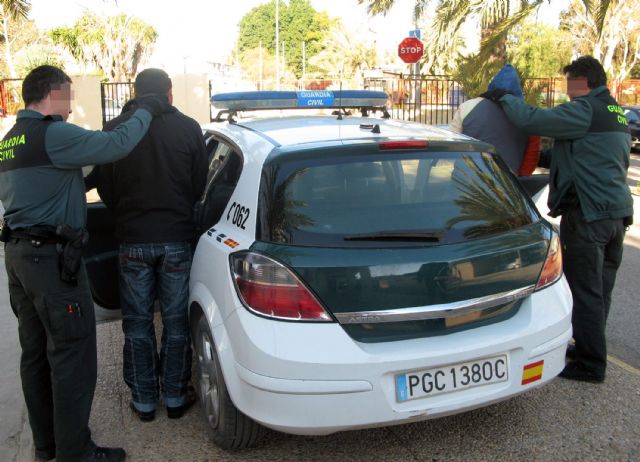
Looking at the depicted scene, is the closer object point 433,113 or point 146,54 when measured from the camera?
point 433,113

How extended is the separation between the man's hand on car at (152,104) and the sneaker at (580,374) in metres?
2.79

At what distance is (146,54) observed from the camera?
60906 mm

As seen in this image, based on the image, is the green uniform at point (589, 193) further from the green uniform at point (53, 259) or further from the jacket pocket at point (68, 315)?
the jacket pocket at point (68, 315)

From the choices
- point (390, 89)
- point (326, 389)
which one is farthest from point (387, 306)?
point (390, 89)

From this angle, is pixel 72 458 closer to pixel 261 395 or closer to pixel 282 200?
pixel 261 395

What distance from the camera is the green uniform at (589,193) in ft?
12.2

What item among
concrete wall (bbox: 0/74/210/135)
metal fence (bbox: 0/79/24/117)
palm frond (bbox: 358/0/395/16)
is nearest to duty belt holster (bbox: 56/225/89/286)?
concrete wall (bbox: 0/74/210/135)

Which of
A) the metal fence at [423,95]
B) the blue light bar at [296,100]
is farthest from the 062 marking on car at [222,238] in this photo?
the metal fence at [423,95]

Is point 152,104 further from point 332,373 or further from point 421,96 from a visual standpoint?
point 421,96

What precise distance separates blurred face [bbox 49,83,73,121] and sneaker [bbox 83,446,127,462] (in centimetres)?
161

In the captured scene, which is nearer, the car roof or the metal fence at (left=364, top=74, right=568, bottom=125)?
the car roof

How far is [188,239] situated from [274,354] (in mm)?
1152

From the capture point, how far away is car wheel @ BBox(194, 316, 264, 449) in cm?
298

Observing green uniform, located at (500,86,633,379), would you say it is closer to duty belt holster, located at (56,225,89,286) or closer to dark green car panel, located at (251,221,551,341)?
dark green car panel, located at (251,221,551,341)
